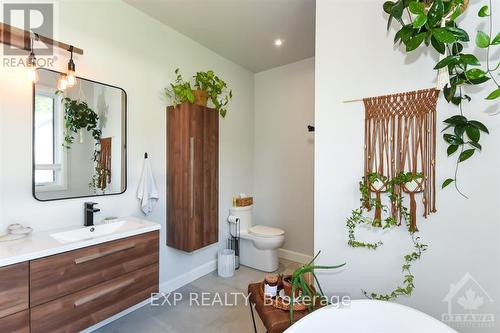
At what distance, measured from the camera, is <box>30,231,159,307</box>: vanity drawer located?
1350 millimetres

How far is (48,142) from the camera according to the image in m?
1.79

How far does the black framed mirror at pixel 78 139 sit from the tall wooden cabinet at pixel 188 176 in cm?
47

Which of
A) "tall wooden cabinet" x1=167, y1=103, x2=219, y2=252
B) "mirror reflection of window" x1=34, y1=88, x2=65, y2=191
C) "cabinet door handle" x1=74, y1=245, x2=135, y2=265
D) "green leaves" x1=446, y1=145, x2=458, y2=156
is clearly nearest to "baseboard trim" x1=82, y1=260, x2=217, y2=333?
"tall wooden cabinet" x1=167, y1=103, x2=219, y2=252

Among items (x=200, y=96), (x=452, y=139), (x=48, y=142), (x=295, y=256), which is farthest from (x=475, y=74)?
(x=295, y=256)

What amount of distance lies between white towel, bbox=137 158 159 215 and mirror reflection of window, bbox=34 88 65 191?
0.60 m

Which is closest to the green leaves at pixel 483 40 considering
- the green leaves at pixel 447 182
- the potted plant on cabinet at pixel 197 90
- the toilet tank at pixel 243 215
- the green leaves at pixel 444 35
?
the green leaves at pixel 444 35

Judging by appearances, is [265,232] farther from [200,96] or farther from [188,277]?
[200,96]

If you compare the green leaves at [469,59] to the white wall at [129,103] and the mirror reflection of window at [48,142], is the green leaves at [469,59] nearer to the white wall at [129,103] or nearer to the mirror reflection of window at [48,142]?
the white wall at [129,103]

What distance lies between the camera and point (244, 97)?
11.7ft

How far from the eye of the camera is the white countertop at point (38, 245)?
127 cm

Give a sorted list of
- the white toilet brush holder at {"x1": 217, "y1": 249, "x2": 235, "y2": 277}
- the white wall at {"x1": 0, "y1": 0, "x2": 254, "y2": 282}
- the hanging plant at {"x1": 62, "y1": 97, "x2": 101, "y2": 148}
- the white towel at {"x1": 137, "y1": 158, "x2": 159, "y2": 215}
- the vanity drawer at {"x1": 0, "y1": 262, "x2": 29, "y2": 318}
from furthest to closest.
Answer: the white toilet brush holder at {"x1": 217, "y1": 249, "x2": 235, "y2": 277}, the white towel at {"x1": 137, "y1": 158, "x2": 159, "y2": 215}, the hanging plant at {"x1": 62, "y1": 97, "x2": 101, "y2": 148}, the white wall at {"x1": 0, "y1": 0, "x2": 254, "y2": 282}, the vanity drawer at {"x1": 0, "y1": 262, "x2": 29, "y2": 318}

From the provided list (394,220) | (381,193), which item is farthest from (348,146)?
(394,220)

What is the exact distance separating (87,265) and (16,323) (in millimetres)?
381

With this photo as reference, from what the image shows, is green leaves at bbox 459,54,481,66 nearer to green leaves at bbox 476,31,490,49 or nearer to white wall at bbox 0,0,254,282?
green leaves at bbox 476,31,490,49
